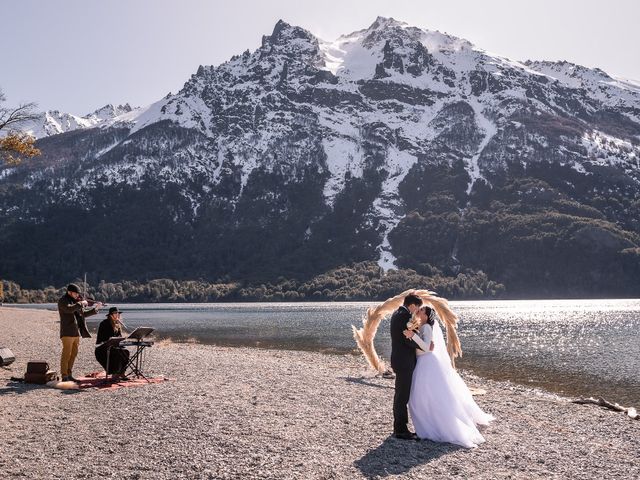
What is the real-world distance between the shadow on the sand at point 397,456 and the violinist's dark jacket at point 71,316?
11.8 meters

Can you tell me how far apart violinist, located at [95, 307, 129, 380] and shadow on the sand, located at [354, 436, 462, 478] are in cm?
1112

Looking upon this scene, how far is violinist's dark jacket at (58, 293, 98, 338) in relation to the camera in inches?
802

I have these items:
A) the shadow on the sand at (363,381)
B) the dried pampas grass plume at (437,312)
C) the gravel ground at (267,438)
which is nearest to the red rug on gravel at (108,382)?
the gravel ground at (267,438)

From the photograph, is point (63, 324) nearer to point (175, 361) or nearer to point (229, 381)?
point (229, 381)

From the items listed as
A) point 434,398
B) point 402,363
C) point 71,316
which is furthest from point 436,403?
point 71,316

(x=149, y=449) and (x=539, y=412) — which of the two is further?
(x=539, y=412)

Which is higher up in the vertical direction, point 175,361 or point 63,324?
point 63,324

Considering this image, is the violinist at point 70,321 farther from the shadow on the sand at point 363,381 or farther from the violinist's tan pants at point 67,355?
the shadow on the sand at point 363,381

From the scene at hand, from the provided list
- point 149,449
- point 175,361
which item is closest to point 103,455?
point 149,449

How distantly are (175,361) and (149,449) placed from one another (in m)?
17.7

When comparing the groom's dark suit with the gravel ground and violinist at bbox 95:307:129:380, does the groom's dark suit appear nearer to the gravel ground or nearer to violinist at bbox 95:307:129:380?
the gravel ground

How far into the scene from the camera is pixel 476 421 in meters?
15.6

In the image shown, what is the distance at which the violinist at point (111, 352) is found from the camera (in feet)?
69.7

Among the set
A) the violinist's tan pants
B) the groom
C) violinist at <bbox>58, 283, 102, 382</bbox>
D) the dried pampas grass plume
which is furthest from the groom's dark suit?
the violinist's tan pants
